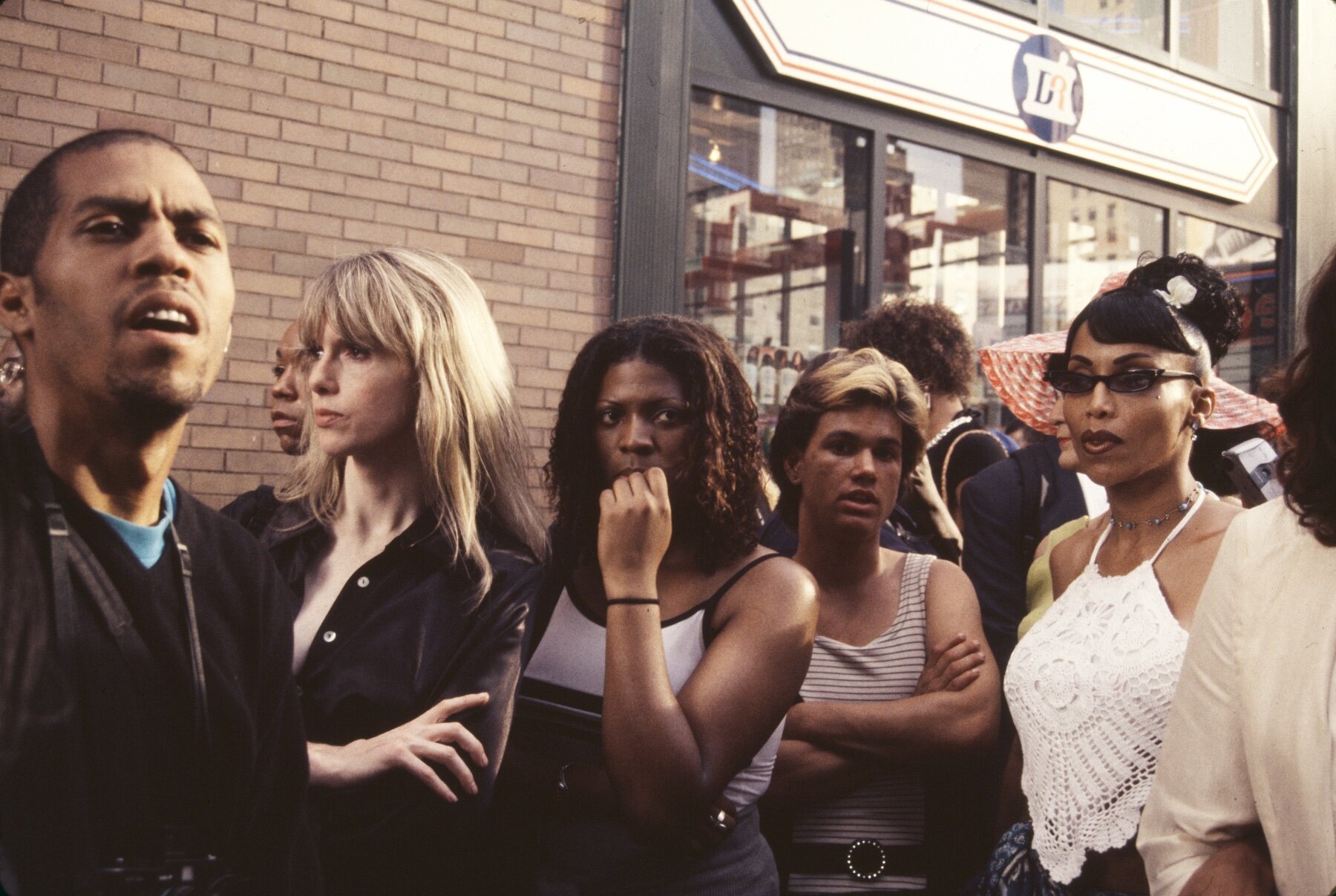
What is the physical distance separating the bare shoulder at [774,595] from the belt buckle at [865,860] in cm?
71

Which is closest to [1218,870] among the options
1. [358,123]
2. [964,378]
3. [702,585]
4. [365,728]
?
[702,585]

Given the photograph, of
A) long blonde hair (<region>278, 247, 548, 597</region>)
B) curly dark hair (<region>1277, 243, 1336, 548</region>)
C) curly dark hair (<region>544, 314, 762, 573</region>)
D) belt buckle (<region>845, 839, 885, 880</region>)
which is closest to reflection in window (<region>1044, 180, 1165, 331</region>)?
belt buckle (<region>845, 839, 885, 880</region>)

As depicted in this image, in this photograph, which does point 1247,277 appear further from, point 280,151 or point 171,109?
point 171,109

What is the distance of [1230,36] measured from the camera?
9.48 meters

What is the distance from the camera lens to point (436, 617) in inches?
80.0

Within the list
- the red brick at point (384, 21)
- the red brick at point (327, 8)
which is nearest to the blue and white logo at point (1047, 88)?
the red brick at point (384, 21)

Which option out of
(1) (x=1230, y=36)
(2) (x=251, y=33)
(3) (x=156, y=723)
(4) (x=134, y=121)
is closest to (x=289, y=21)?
(2) (x=251, y=33)

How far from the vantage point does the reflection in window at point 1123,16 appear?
817cm

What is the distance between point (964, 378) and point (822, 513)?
2.32m

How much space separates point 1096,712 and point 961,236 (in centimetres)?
612

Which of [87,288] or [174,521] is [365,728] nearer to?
[174,521]

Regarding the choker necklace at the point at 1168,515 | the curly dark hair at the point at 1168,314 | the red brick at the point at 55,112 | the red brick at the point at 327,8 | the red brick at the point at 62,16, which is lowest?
the choker necklace at the point at 1168,515

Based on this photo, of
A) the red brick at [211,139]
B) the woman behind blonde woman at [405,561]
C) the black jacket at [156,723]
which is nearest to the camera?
the black jacket at [156,723]

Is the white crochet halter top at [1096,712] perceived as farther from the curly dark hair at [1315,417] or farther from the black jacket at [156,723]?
the black jacket at [156,723]
